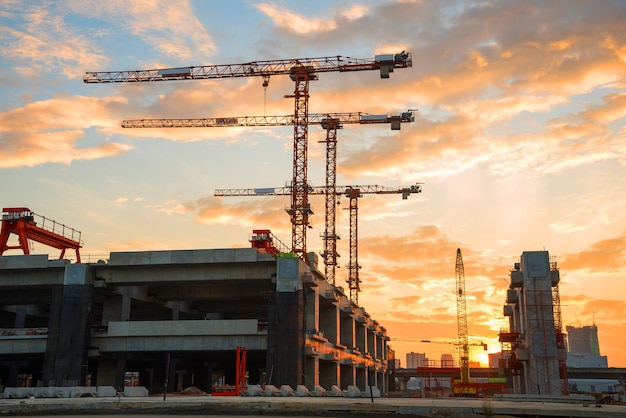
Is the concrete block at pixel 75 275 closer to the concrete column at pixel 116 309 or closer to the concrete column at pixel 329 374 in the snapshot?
the concrete column at pixel 116 309

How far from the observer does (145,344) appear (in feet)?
210

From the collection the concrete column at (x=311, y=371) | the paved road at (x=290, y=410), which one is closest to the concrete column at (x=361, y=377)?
Answer: the concrete column at (x=311, y=371)

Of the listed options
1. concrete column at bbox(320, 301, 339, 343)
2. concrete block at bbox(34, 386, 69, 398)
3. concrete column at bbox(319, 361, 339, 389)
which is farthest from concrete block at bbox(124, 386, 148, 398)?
concrete column at bbox(320, 301, 339, 343)

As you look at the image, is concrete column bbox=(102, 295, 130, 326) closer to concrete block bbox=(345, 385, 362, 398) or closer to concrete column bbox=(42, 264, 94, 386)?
concrete column bbox=(42, 264, 94, 386)

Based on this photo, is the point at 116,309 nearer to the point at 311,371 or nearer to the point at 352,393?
the point at 311,371

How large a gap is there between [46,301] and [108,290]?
10.8 meters

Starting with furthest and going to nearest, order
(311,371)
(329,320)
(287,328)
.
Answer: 1. (329,320)
2. (311,371)
3. (287,328)

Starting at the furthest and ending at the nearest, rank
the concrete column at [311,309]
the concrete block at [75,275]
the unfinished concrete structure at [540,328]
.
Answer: the unfinished concrete structure at [540,328] < the concrete column at [311,309] < the concrete block at [75,275]

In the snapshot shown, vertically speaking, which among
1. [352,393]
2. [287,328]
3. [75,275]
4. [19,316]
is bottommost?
[352,393]

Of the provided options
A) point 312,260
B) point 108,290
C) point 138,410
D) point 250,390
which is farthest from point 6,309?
point 138,410

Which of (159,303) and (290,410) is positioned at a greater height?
(159,303)

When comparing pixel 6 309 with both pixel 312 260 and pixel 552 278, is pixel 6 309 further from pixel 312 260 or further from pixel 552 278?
pixel 552 278

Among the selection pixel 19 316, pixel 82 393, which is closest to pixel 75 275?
pixel 19 316

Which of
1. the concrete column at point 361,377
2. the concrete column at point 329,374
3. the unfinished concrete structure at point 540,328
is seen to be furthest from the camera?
the concrete column at point 361,377
